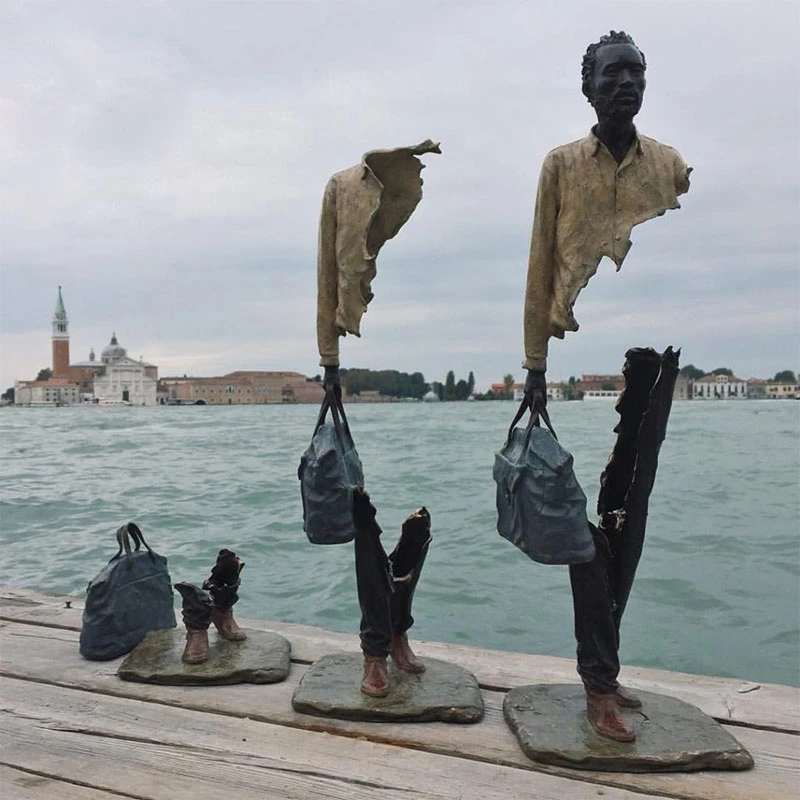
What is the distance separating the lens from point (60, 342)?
109 metres

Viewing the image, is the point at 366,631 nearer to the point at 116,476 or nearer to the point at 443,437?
the point at 116,476

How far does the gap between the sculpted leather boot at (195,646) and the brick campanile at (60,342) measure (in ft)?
360

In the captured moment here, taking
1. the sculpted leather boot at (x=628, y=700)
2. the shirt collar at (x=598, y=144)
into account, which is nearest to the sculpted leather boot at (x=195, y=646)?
the sculpted leather boot at (x=628, y=700)

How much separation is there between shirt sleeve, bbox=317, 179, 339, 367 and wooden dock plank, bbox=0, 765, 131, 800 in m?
1.48

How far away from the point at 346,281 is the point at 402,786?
1.56 meters

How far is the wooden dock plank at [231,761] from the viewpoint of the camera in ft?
7.23

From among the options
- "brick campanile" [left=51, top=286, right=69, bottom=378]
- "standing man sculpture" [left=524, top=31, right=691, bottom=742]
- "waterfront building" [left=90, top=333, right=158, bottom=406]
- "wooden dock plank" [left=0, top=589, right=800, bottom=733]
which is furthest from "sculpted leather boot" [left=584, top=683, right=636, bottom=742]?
"brick campanile" [left=51, top=286, right=69, bottom=378]

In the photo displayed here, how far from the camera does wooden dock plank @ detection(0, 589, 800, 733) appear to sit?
2.71 m

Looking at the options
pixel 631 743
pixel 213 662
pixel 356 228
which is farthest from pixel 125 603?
pixel 631 743

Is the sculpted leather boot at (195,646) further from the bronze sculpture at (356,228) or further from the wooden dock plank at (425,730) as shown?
the bronze sculpture at (356,228)

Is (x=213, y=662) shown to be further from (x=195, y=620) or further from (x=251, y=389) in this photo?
(x=251, y=389)

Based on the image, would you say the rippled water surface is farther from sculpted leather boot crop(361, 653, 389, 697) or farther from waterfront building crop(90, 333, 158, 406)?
waterfront building crop(90, 333, 158, 406)

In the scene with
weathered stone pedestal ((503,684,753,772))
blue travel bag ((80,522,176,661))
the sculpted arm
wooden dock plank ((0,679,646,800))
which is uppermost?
the sculpted arm

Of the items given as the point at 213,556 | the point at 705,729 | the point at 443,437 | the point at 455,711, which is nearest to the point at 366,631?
the point at 455,711
